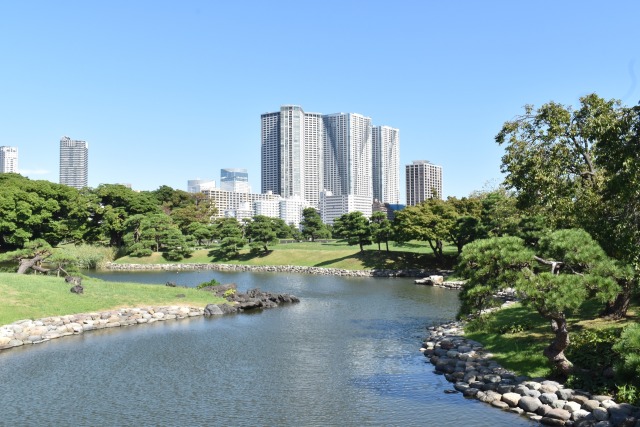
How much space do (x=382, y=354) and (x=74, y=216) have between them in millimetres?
67525

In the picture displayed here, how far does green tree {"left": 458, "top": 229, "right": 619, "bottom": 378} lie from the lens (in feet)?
53.5

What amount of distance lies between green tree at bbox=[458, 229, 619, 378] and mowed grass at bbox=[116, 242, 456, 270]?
50684 mm

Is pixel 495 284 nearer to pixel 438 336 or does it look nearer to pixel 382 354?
pixel 382 354

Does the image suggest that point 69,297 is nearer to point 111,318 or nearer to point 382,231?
point 111,318

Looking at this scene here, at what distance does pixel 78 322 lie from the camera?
29578 millimetres

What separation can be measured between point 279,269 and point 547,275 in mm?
62089

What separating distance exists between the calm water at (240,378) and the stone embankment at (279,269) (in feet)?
105

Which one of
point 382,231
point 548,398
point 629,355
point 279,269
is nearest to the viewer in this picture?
point 629,355

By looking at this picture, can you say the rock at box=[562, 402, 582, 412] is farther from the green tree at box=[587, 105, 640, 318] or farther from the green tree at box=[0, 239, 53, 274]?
the green tree at box=[0, 239, 53, 274]

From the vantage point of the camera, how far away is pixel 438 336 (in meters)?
27.2

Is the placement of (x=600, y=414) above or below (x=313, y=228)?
below

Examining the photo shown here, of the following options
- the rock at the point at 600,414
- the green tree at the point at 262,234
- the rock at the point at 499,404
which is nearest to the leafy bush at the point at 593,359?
the rock at the point at 600,414

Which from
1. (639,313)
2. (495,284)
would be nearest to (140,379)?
(495,284)

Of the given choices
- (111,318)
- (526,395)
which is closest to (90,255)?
(111,318)
